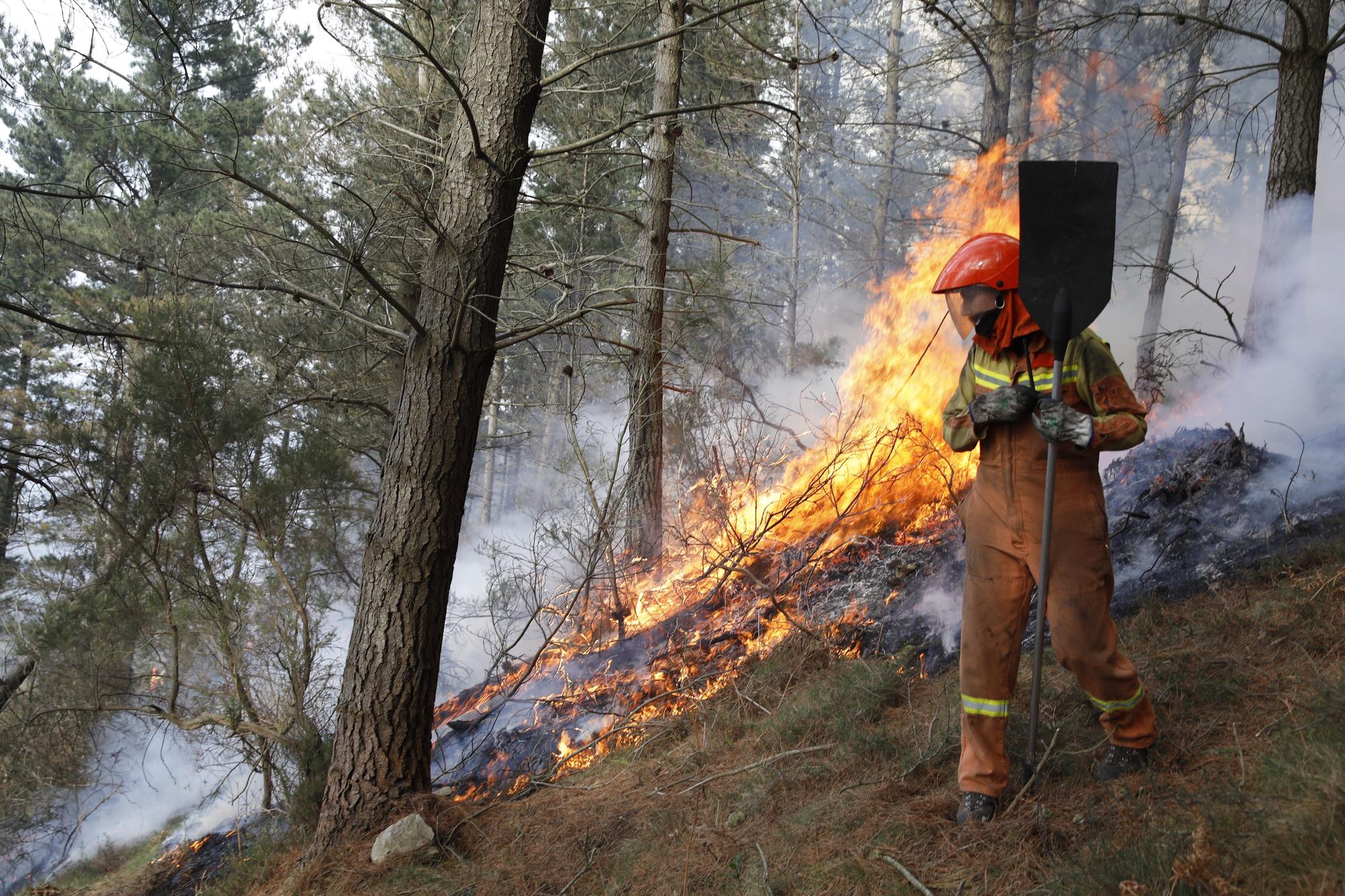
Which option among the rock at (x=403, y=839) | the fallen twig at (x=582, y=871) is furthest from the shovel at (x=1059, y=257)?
the rock at (x=403, y=839)

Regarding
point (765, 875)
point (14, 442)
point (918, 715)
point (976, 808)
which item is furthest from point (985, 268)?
point (14, 442)

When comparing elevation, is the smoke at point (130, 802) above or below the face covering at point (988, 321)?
below

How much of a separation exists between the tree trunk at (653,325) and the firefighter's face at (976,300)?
518 centimetres

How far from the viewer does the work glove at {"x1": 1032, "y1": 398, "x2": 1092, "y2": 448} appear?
2.99 meters

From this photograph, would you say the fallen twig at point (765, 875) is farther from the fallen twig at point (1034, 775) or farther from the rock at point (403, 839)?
the rock at point (403, 839)

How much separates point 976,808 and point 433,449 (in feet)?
11.0

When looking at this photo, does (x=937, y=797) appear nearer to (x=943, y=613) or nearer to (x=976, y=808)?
(x=976, y=808)

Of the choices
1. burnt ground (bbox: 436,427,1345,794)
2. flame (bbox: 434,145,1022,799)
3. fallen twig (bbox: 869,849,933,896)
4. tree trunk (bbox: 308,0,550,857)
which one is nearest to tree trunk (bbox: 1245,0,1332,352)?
burnt ground (bbox: 436,427,1345,794)

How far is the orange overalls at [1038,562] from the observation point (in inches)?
122

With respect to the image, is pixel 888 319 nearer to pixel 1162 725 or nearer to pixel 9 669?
pixel 1162 725

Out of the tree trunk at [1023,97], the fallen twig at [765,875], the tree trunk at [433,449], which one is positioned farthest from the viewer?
the tree trunk at [1023,97]

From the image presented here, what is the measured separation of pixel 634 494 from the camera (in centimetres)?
877

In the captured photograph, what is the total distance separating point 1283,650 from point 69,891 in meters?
9.29

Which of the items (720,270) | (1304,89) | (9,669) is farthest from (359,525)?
(1304,89)
